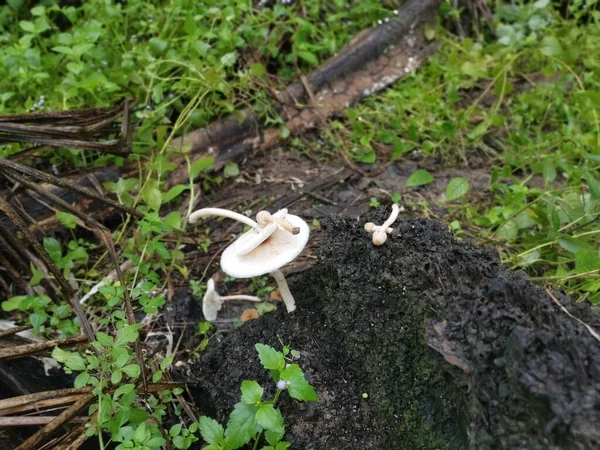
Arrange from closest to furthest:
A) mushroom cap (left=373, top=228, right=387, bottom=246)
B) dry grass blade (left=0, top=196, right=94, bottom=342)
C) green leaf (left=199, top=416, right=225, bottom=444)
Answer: green leaf (left=199, top=416, right=225, bottom=444) < mushroom cap (left=373, top=228, right=387, bottom=246) < dry grass blade (left=0, top=196, right=94, bottom=342)

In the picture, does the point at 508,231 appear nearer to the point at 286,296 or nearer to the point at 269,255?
the point at 286,296

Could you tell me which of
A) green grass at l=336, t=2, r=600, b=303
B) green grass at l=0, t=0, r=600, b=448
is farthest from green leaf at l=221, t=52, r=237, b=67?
green grass at l=336, t=2, r=600, b=303

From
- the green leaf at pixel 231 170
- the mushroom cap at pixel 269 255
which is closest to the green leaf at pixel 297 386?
the mushroom cap at pixel 269 255

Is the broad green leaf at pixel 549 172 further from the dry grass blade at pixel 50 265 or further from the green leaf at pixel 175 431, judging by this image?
the dry grass blade at pixel 50 265

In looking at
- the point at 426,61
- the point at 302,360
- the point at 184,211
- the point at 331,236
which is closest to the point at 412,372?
the point at 302,360

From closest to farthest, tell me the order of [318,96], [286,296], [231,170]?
[286,296] < [231,170] < [318,96]

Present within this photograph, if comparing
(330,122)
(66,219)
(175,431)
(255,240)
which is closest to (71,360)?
(175,431)

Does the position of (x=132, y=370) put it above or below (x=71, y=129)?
below

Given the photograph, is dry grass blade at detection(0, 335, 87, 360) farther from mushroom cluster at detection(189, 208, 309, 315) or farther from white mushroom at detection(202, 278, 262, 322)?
mushroom cluster at detection(189, 208, 309, 315)
